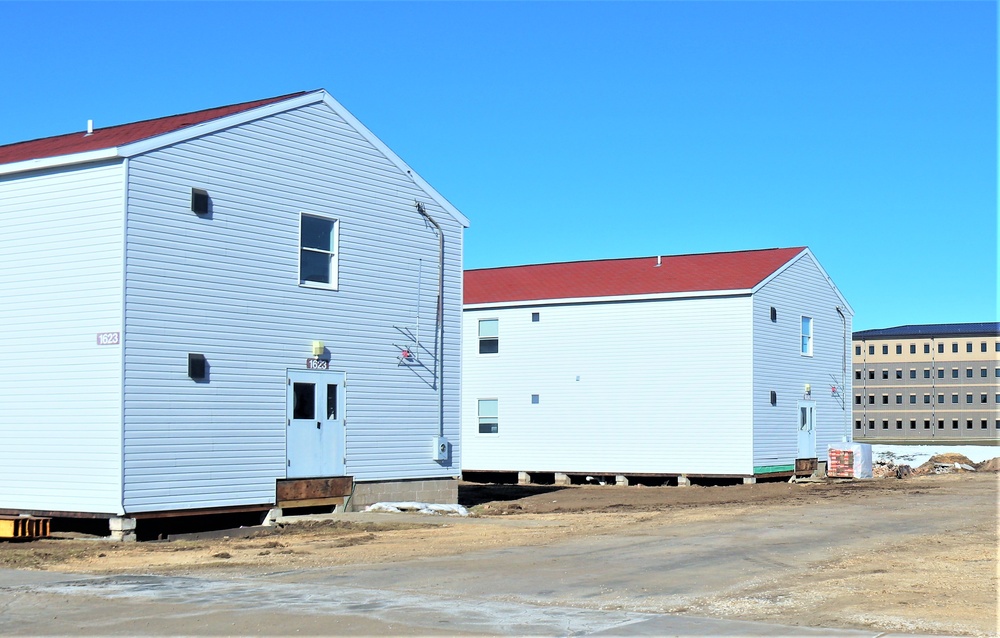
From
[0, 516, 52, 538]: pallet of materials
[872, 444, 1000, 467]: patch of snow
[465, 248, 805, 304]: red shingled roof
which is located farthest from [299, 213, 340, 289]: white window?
[872, 444, 1000, 467]: patch of snow

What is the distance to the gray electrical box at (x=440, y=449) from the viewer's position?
24984 mm

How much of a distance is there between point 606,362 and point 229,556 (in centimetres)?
2196

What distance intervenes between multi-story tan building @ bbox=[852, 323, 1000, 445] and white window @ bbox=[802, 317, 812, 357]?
7638 cm

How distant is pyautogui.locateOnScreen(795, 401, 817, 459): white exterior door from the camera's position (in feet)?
126

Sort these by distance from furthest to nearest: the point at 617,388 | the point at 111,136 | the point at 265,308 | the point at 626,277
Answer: the point at 626,277 < the point at 617,388 < the point at 111,136 < the point at 265,308

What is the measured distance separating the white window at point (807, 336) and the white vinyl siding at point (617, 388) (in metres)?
5.00

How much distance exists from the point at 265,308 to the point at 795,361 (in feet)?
71.3

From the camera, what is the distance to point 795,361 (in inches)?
1508

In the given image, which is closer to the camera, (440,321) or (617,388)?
(440,321)

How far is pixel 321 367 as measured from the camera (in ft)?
73.9

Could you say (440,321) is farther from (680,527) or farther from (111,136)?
(111,136)

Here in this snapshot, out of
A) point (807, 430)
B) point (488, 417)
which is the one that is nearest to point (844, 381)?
point (807, 430)

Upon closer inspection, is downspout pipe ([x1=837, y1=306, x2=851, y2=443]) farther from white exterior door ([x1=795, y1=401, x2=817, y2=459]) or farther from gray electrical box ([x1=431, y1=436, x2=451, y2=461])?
gray electrical box ([x1=431, y1=436, x2=451, y2=461])

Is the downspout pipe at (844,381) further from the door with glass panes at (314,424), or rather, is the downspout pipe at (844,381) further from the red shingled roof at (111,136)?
the red shingled roof at (111,136)
